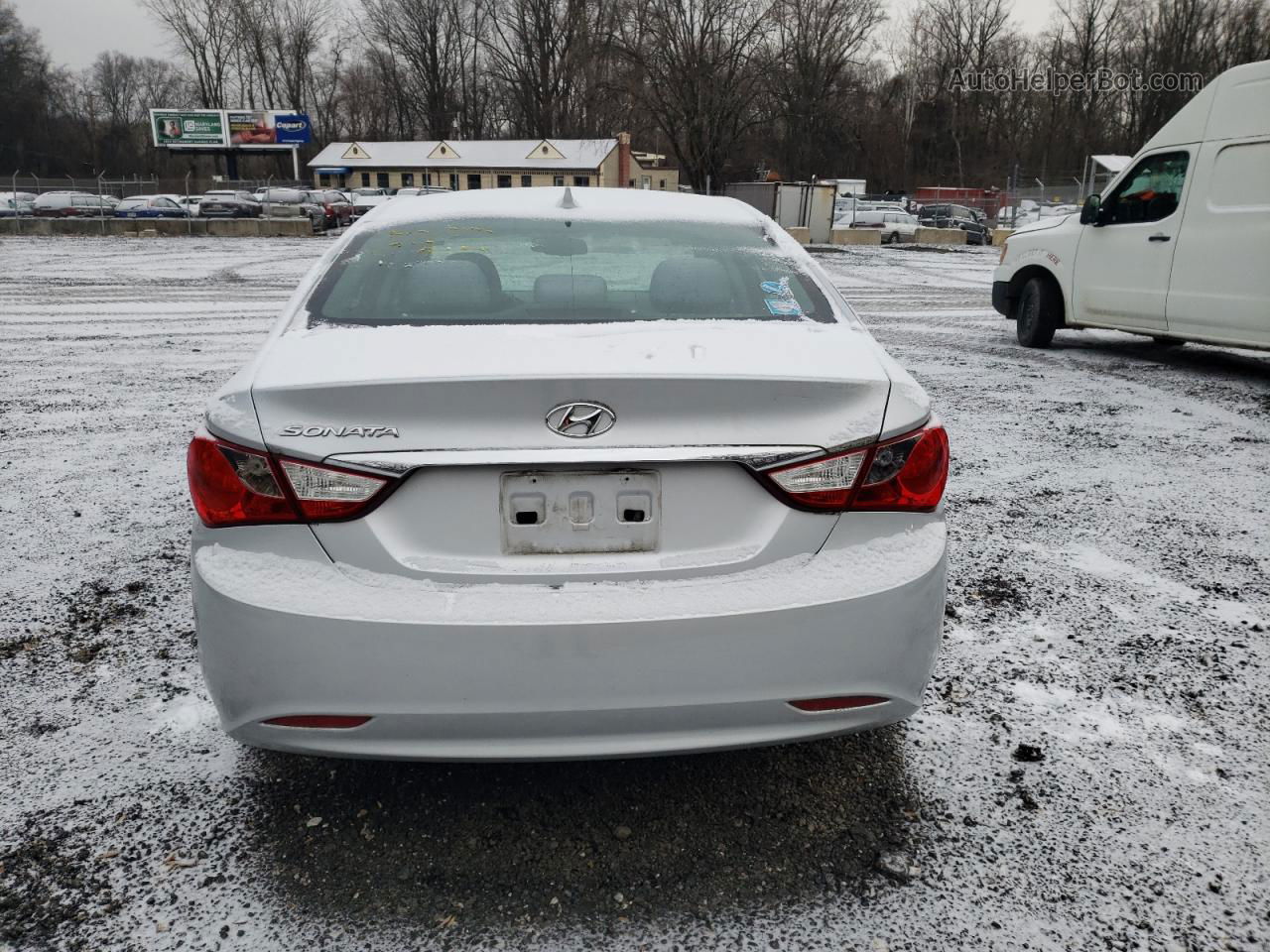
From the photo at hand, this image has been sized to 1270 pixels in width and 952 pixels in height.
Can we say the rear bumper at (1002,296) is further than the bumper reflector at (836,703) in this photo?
Yes

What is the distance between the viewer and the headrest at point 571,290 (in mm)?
2592

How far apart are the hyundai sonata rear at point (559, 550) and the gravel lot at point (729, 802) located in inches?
14.5

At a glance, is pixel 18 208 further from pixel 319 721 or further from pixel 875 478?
pixel 875 478

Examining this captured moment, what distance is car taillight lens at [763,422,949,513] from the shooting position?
2006 millimetres

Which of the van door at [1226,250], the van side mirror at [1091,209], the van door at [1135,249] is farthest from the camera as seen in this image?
the van side mirror at [1091,209]

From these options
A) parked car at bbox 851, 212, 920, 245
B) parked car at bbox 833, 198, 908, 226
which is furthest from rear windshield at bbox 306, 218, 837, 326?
parked car at bbox 833, 198, 908, 226

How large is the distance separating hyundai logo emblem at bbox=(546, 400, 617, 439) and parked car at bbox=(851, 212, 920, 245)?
3215 cm

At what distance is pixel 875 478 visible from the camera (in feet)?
6.76

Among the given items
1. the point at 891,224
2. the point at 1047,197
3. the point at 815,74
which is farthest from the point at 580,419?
the point at 815,74

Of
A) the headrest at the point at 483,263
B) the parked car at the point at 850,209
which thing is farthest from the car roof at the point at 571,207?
the parked car at the point at 850,209

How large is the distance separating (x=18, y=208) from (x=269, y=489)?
43.4m

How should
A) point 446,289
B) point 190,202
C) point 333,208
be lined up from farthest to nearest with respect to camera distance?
point 190,202 < point 333,208 < point 446,289

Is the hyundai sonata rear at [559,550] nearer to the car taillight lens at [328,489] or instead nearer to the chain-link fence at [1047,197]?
the car taillight lens at [328,489]

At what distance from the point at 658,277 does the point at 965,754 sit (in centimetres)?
159
